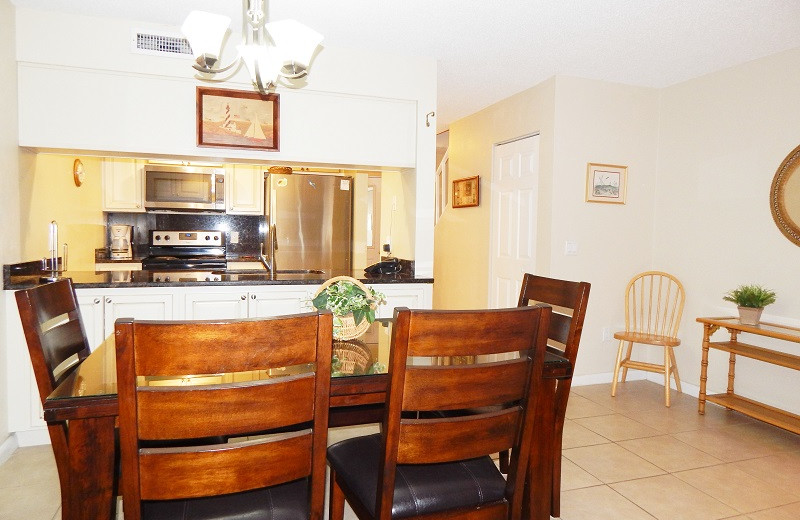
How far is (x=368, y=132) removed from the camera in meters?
3.57

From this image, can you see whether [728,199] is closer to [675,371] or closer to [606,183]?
[606,183]

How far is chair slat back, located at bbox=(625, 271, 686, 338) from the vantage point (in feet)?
13.3

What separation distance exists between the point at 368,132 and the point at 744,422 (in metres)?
3.24

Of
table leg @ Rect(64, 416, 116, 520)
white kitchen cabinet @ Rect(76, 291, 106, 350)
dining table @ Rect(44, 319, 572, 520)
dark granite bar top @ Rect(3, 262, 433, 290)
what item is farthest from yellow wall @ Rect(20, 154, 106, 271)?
table leg @ Rect(64, 416, 116, 520)

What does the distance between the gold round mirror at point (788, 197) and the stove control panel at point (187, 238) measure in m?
4.65

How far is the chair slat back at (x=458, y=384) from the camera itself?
121cm

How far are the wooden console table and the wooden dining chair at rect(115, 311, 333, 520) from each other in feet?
9.62

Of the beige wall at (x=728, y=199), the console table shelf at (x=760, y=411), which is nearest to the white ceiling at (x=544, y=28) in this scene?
the beige wall at (x=728, y=199)

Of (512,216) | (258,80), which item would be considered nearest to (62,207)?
(258,80)

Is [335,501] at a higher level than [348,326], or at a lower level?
lower

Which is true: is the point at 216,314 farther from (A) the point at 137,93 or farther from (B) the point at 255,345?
(B) the point at 255,345

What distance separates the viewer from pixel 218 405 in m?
1.10

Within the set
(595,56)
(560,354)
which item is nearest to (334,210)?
(595,56)

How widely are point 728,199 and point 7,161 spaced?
4.69m
